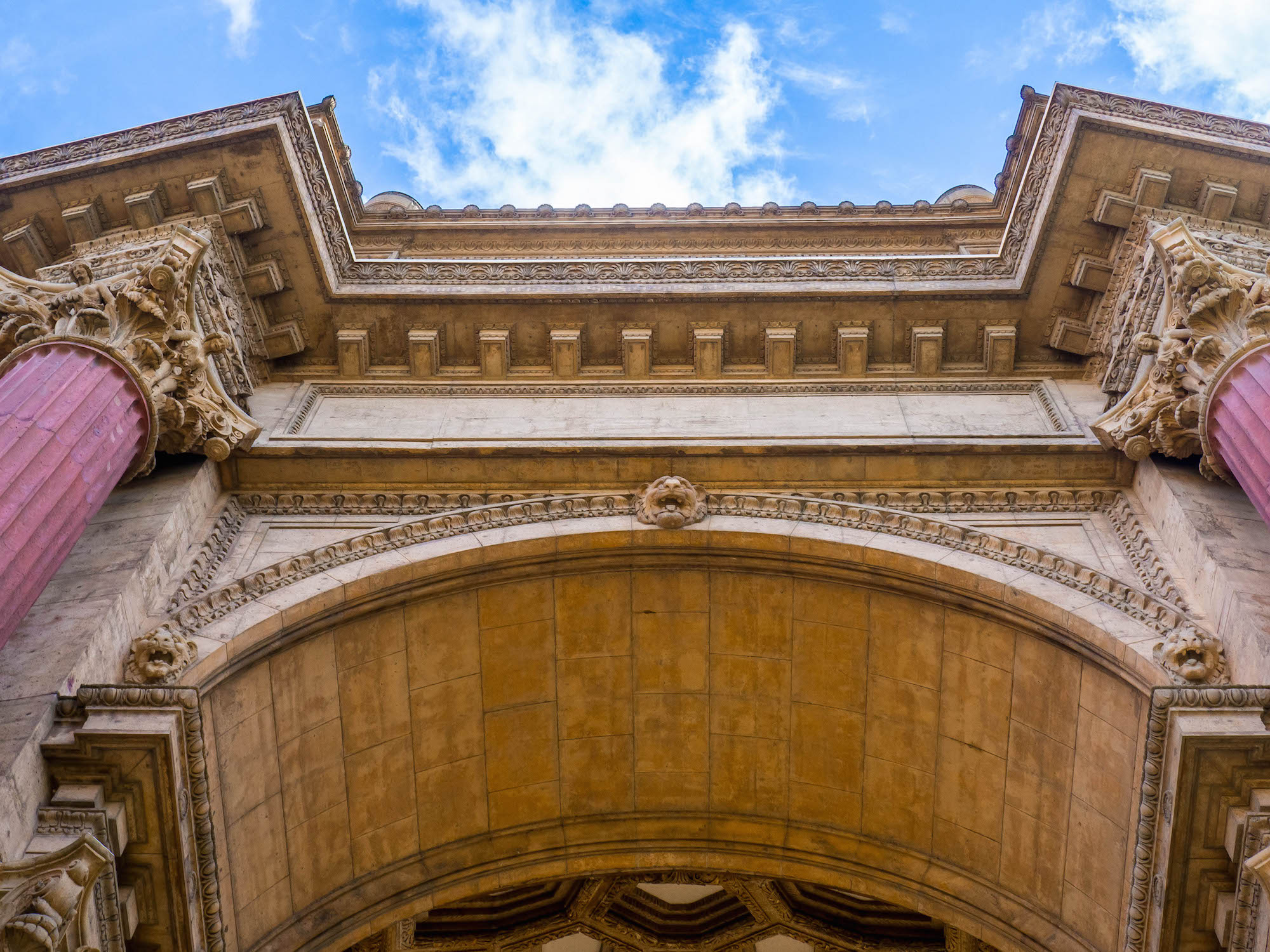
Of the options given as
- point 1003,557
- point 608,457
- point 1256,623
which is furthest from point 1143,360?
point 608,457

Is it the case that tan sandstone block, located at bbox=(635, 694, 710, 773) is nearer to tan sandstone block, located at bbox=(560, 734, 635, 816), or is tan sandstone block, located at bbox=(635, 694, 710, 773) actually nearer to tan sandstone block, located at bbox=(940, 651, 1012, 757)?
tan sandstone block, located at bbox=(560, 734, 635, 816)

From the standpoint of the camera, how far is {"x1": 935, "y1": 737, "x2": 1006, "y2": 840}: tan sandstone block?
12.6 m

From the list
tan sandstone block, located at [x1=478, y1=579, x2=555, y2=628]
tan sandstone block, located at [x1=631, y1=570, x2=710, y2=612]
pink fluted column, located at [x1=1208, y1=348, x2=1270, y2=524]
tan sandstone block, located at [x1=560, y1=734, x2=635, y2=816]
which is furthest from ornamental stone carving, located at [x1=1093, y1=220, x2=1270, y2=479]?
tan sandstone block, located at [x1=560, y1=734, x2=635, y2=816]

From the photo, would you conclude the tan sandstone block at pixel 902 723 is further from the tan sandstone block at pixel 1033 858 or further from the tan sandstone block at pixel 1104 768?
the tan sandstone block at pixel 1104 768

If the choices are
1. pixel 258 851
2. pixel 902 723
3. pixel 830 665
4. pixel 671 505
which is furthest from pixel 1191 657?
pixel 258 851

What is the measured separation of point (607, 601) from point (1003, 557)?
438 cm

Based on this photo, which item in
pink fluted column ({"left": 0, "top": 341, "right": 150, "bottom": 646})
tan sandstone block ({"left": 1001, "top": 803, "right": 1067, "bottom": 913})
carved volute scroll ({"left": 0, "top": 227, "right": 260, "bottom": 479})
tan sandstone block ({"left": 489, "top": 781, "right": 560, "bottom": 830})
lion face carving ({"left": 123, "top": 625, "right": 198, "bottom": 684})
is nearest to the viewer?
pink fluted column ({"left": 0, "top": 341, "right": 150, "bottom": 646})

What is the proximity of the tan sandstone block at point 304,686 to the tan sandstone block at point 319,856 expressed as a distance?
1.04 m

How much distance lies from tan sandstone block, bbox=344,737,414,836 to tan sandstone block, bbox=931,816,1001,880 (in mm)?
5926

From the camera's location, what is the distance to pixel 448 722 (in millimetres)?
13336

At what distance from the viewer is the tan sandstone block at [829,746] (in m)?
13.5

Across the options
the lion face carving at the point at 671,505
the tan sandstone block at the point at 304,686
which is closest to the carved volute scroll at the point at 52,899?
the tan sandstone block at the point at 304,686

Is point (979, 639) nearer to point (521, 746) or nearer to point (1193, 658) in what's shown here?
point (1193, 658)

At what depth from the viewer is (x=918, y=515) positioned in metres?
13.1
